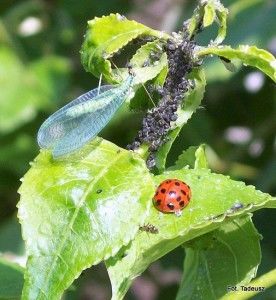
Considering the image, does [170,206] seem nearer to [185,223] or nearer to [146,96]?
[185,223]

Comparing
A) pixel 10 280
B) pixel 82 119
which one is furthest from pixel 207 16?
pixel 10 280

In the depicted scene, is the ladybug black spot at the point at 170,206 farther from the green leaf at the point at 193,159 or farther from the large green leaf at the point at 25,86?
the large green leaf at the point at 25,86

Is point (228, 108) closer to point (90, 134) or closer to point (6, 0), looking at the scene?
point (6, 0)

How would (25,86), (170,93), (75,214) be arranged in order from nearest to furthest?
(75,214)
(170,93)
(25,86)

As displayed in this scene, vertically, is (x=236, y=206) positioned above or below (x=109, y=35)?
below

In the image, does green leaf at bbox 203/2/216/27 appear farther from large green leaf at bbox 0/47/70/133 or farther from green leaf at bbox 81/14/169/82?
large green leaf at bbox 0/47/70/133

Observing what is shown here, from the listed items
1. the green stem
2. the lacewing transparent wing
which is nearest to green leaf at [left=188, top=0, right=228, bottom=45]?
the lacewing transparent wing

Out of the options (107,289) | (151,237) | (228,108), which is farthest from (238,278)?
(107,289)
